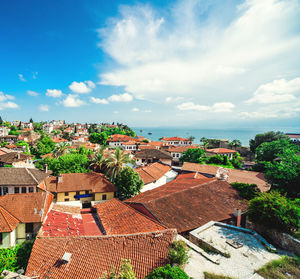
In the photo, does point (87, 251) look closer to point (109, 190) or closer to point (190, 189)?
point (190, 189)

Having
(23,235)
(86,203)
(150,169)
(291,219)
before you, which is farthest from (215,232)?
(150,169)

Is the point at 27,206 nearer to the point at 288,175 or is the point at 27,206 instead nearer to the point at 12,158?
the point at 288,175

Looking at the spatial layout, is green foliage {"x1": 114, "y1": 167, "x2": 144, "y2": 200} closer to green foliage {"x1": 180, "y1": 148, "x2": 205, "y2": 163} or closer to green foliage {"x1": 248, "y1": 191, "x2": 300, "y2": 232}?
green foliage {"x1": 248, "y1": 191, "x2": 300, "y2": 232}

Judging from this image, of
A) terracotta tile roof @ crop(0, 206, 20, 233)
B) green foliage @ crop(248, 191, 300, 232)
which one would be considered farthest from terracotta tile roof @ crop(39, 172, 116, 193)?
green foliage @ crop(248, 191, 300, 232)

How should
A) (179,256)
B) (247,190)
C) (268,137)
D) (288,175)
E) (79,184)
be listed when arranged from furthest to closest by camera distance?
(268,137)
(79,184)
(247,190)
(288,175)
(179,256)

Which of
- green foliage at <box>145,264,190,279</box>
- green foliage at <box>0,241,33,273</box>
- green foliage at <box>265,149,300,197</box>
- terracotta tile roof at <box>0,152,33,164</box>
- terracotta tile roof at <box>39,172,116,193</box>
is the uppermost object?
green foliage at <box>265,149,300,197</box>

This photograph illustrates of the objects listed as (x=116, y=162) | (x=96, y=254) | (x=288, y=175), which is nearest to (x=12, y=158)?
(x=116, y=162)
